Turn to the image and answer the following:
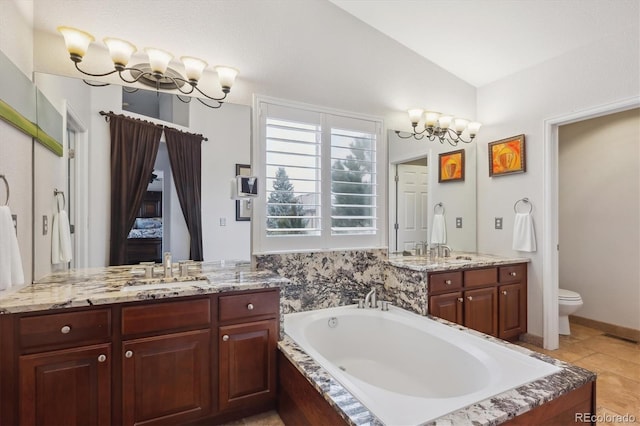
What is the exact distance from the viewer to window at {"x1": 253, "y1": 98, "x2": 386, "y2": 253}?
250cm

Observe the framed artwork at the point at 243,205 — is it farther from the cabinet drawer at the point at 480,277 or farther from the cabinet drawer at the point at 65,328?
the cabinet drawer at the point at 480,277

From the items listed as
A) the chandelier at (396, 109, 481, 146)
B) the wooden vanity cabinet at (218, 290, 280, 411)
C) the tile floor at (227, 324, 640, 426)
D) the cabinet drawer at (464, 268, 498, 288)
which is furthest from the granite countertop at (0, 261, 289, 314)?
the chandelier at (396, 109, 481, 146)

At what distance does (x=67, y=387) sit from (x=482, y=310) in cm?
298

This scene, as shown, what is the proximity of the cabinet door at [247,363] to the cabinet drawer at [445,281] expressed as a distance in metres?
1.35

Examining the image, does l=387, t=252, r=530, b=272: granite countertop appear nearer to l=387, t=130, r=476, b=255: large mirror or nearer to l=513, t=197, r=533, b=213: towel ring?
l=387, t=130, r=476, b=255: large mirror

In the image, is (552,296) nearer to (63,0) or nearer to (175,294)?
(175,294)

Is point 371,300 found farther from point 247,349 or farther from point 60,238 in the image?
point 60,238

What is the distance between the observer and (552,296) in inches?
118

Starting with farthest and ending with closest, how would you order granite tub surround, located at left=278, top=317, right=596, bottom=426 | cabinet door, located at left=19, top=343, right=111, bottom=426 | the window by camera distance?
1. the window
2. cabinet door, located at left=19, top=343, right=111, bottom=426
3. granite tub surround, located at left=278, top=317, right=596, bottom=426

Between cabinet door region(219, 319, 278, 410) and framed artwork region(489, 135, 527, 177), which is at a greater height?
framed artwork region(489, 135, 527, 177)

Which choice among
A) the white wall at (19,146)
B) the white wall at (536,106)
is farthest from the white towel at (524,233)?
the white wall at (19,146)

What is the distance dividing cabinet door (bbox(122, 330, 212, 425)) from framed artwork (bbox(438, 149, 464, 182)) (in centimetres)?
274

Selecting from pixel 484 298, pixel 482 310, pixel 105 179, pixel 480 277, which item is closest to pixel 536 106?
pixel 480 277

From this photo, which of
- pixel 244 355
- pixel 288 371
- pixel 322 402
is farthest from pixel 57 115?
pixel 322 402
